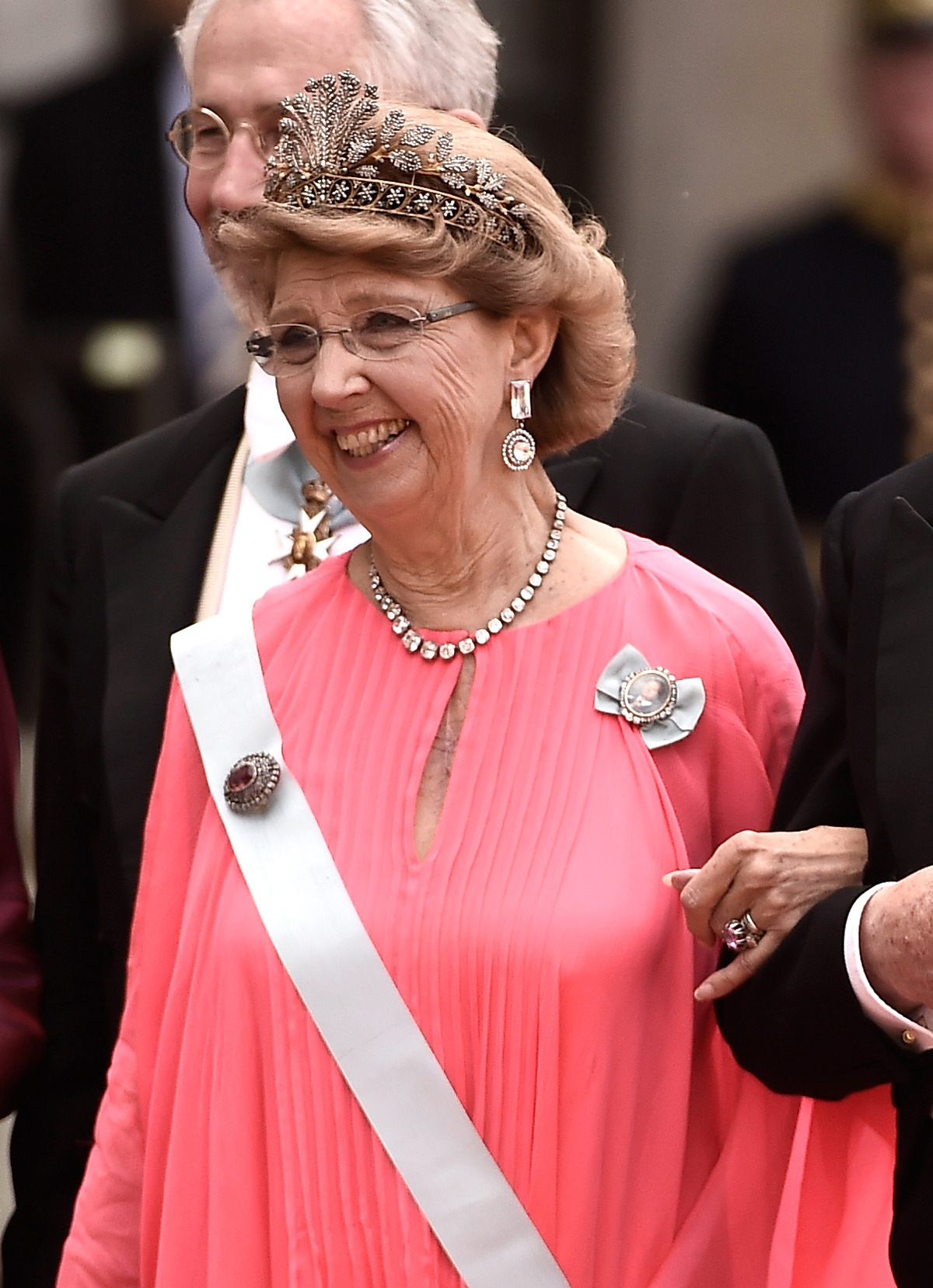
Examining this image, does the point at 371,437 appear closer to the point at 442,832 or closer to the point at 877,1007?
the point at 442,832

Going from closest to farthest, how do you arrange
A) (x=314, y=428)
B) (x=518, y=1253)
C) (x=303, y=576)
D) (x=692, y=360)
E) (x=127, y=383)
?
(x=518, y=1253) < (x=314, y=428) < (x=303, y=576) < (x=692, y=360) < (x=127, y=383)

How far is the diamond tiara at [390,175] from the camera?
2412mm

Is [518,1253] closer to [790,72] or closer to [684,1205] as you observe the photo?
[684,1205]

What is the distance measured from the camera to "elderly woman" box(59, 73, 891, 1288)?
2.35 meters

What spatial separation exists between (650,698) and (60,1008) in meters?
1.17

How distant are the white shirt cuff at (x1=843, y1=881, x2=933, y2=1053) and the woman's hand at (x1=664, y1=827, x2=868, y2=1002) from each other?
8 centimetres

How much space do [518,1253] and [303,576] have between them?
902 mm

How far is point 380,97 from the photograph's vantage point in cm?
258

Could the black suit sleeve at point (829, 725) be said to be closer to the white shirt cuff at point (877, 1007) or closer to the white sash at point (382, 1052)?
the white shirt cuff at point (877, 1007)

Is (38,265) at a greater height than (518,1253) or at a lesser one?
greater

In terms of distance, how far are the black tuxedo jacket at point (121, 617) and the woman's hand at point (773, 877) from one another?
2.70ft

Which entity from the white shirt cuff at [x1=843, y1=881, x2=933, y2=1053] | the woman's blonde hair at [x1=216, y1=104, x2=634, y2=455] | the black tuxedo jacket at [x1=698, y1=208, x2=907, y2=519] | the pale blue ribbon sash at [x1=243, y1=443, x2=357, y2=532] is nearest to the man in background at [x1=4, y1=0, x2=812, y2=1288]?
the pale blue ribbon sash at [x1=243, y1=443, x2=357, y2=532]

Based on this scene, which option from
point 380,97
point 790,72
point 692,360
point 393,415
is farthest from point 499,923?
point 790,72

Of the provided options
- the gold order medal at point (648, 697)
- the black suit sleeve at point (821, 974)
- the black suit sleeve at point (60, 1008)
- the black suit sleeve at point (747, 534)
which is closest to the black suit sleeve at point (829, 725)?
the black suit sleeve at point (821, 974)
